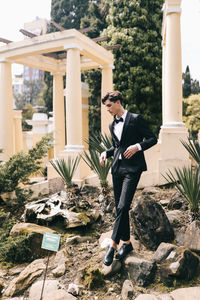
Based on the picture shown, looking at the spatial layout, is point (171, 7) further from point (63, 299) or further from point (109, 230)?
point (63, 299)

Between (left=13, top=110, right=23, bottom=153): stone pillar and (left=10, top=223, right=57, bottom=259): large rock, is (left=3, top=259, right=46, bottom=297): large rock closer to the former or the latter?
(left=10, top=223, right=57, bottom=259): large rock

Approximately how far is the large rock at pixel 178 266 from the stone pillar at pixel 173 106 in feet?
12.1

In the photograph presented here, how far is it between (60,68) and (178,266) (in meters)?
10.2

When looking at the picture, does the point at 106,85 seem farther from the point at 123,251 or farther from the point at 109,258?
the point at 109,258

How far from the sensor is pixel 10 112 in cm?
971

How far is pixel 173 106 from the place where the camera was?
719 centimetres

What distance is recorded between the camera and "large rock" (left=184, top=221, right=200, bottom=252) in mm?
3641

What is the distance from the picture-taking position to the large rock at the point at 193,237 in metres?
3.64

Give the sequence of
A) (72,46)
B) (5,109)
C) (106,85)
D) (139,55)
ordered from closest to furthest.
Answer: (72,46) < (5,109) < (106,85) < (139,55)

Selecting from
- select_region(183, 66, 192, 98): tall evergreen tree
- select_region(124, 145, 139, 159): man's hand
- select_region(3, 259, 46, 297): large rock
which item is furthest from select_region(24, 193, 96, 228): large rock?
select_region(183, 66, 192, 98): tall evergreen tree

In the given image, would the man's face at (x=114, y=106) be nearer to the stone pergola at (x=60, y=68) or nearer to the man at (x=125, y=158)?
the man at (x=125, y=158)

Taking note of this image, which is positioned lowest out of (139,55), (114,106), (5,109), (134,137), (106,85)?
(134,137)

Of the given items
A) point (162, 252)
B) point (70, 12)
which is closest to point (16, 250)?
point (162, 252)

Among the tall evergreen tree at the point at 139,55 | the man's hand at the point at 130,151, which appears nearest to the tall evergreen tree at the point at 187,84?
the tall evergreen tree at the point at 139,55
